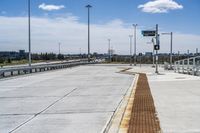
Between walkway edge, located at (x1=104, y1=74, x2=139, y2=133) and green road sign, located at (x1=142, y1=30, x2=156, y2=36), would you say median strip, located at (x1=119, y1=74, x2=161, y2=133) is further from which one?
green road sign, located at (x1=142, y1=30, x2=156, y2=36)

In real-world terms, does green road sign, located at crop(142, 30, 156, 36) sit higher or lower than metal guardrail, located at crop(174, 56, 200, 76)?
higher

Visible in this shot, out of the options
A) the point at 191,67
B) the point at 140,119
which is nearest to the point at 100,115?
the point at 140,119

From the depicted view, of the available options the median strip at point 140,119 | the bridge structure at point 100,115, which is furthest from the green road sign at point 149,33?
the median strip at point 140,119

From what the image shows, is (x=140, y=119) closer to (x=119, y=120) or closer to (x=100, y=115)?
(x=119, y=120)

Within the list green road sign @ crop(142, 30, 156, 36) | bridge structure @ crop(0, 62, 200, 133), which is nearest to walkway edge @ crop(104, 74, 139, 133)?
bridge structure @ crop(0, 62, 200, 133)

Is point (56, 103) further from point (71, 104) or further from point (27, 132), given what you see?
point (27, 132)

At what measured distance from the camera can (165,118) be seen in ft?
35.0

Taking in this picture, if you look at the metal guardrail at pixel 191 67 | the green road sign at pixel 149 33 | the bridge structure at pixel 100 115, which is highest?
the green road sign at pixel 149 33

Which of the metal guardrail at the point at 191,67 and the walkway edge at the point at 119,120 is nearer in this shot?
the walkway edge at the point at 119,120

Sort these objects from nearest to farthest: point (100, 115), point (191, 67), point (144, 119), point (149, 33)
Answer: point (144, 119)
point (100, 115)
point (191, 67)
point (149, 33)

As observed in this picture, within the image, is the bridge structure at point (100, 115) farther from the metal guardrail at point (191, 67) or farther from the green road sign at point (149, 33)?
the green road sign at point (149, 33)

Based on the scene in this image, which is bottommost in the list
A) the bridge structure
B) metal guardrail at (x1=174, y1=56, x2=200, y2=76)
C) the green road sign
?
the bridge structure

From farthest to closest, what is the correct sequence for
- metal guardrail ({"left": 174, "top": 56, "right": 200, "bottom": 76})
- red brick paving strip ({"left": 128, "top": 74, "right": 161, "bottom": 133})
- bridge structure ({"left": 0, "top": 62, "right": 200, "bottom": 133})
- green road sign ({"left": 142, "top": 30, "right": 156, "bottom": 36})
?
green road sign ({"left": 142, "top": 30, "right": 156, "bottom": 36}) → metal guardrail ({"left": 174, "top": 56, "right": 200, "bottom": 76}) → bridge structure ({"left": 0, "top": 62, "right": 200, "bottom": 133}) → red brick paving strip ({"left": 128, "top": 74, "right": 161, "bottom": 133})

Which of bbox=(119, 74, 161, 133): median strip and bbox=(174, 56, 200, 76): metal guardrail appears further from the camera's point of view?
bbox=(174, 56, 200, 76): metal guardrail
